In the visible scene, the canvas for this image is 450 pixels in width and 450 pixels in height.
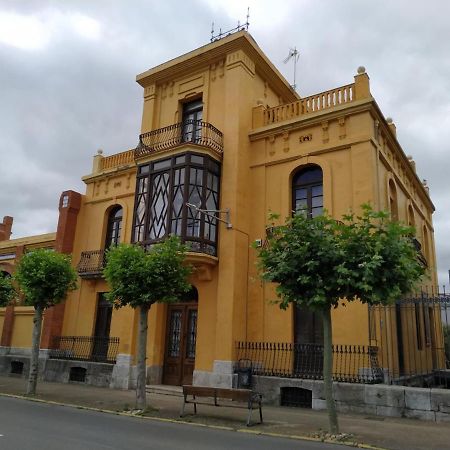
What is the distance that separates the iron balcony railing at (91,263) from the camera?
19031 millimetres

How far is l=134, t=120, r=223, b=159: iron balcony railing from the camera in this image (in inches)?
650

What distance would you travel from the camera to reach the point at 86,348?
18.6 meters

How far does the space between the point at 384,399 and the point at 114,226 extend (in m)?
13.3

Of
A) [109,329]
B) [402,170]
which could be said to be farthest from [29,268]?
[402,170]

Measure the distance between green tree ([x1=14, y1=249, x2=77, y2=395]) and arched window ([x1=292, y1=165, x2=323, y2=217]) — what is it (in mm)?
7795

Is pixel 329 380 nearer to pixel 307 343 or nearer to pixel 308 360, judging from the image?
pixel 308 360

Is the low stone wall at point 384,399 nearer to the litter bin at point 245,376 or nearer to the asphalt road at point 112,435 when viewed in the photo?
the litter bin at point 245,376

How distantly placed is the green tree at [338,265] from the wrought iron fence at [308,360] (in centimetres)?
376

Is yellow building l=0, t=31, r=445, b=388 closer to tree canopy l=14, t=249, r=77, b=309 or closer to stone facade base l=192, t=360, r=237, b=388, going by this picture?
stone facade base l=192, t=360, r=237, b=388

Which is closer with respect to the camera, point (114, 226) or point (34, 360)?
point (34, 360)

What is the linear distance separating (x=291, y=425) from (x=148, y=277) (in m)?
4.79

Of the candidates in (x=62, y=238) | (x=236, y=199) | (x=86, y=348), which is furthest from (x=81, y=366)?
(x=236, y=199)

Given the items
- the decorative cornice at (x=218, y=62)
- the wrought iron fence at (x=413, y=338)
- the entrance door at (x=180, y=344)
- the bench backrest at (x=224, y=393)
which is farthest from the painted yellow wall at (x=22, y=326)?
the wrought iron fence at (x=413, y=338)

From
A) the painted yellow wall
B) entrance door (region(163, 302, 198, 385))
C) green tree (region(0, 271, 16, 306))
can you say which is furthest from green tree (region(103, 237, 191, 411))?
the painted yellow wall
